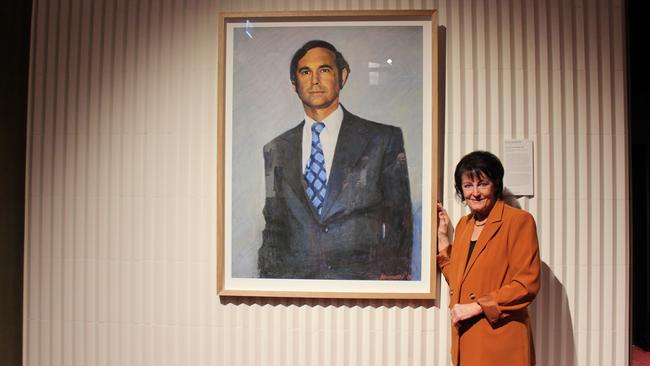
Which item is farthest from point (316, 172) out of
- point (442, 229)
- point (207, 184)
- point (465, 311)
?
point (465, 311)

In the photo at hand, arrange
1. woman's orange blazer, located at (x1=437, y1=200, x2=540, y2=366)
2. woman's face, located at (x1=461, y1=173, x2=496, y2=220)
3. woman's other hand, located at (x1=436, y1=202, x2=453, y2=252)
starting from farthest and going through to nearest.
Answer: woman's other hand, located at (x1=436, y1=202, x2=453, y2=252)
woman's face, located at (x1=461, y1=173, x2=496, y2=220)
woman's orange blazer, located at (x1=437, y1=200, x2=540, y2=366)

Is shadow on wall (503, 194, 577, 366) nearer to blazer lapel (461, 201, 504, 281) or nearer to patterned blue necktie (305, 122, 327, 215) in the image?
blazer lapel (461, 201, 504, 281)

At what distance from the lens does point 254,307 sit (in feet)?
6.50

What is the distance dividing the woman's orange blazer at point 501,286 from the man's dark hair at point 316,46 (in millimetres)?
940

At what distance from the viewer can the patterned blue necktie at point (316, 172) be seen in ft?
6.33

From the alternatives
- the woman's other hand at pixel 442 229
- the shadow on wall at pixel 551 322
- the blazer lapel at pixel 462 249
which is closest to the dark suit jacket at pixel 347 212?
the woman's other hand at pixel 442 229

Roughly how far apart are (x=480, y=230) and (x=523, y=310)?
0.35 meters

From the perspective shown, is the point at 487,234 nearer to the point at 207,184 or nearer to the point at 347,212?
the point at 347,212

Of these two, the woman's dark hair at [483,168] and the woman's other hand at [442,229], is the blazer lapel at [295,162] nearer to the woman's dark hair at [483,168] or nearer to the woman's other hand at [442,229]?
the woman's other hand at [442,229]

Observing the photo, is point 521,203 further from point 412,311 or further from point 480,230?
point 412,311

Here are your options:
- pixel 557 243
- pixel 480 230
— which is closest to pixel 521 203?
pixel 557 243

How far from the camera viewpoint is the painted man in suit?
6.29ft

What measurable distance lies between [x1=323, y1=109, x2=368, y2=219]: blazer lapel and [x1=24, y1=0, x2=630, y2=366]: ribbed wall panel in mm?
431
